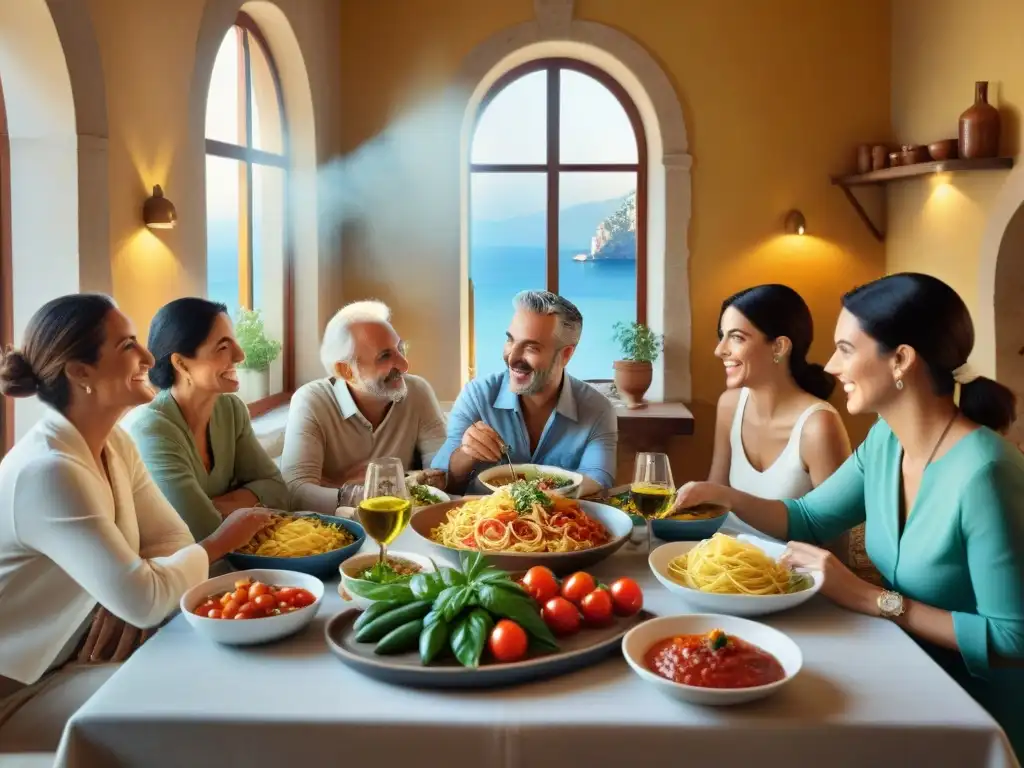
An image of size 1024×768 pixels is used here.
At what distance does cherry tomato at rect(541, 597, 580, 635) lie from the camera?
5.04 feet

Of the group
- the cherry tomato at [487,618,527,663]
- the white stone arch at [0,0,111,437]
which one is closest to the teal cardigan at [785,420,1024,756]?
the cherry tomato at [487,618,527,663]

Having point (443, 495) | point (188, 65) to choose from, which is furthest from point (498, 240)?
point (443, 495)

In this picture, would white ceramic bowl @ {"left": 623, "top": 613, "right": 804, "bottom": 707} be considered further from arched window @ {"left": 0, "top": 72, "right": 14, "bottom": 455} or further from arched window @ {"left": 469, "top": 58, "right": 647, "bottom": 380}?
arched window @ {"left": 469, "top": 58, "right": 647, "bottom": 380}

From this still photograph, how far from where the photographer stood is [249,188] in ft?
15.8

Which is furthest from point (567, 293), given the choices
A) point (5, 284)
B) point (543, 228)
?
point (5, 284)

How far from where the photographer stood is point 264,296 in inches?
201

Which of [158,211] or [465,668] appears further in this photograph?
[158,211]

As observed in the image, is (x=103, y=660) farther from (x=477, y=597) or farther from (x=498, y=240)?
(x=498, y=240)

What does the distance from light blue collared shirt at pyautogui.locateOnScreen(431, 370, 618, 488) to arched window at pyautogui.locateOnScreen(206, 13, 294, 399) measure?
1.59 m

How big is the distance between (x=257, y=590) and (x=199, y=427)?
1162 mm

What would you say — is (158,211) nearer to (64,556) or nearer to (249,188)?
(249,188)

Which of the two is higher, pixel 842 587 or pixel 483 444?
pixel 483 444

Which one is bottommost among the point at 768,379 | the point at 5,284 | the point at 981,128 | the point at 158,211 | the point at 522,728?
the point at 522,728

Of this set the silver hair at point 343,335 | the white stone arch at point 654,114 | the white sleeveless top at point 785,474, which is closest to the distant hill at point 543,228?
the white stone arch at point 654,114
